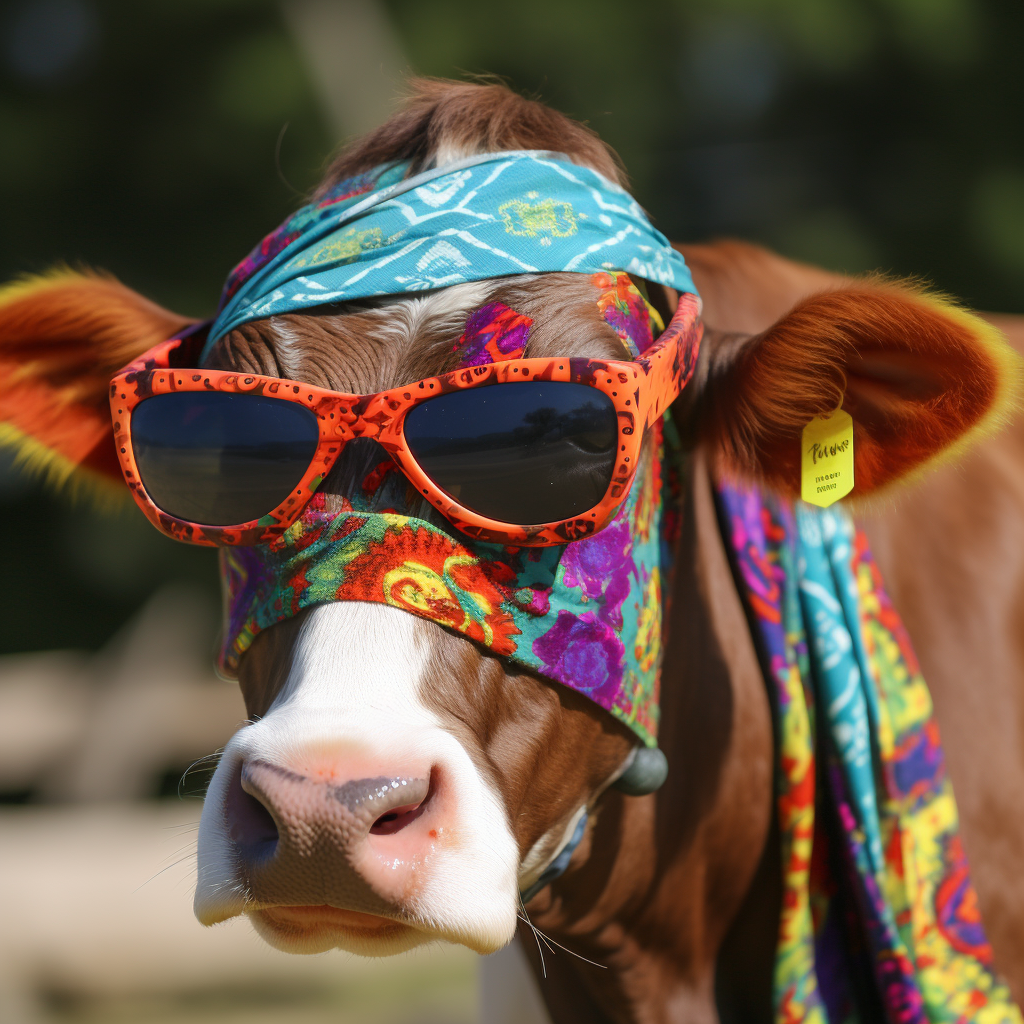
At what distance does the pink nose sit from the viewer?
1.13 m

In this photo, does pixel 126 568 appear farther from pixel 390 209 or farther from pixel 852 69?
pixel 390 209

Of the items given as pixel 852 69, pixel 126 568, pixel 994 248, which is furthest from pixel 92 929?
pixel 852 69

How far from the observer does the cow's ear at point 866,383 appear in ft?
4.89

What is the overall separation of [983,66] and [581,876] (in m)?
7.67

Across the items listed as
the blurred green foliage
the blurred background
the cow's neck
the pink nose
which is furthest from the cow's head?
the blurred green foliage

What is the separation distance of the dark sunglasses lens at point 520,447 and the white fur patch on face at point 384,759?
19 centimetres

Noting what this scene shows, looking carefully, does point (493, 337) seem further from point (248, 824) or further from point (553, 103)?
point (553, 103)

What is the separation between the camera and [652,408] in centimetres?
140

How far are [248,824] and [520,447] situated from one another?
554mm

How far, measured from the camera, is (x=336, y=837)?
1136mm

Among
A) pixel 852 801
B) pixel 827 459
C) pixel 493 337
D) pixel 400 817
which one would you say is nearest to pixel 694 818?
pixel 852 801

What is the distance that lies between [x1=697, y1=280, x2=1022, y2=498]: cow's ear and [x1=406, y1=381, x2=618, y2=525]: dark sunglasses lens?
1.16 feet

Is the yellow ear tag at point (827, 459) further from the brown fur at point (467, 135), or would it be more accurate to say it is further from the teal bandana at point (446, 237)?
the brown fur at point (467, 135)

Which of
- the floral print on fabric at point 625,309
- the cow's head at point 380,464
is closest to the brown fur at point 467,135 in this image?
the cow's head at point 380,464
